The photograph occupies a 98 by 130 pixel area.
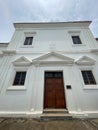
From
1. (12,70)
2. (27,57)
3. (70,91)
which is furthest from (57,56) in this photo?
(12,70)

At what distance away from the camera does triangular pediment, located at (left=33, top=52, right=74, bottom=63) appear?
7470 mm

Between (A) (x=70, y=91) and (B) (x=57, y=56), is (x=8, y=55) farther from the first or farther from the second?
(A) (x=70, y=91)

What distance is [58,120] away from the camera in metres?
4.66

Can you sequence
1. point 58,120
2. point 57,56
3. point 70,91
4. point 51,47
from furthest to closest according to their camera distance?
point 51,47, point 57,56, point 70,91, point 58,120

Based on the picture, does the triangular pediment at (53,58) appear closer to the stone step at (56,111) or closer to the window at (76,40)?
the window at (76,40)

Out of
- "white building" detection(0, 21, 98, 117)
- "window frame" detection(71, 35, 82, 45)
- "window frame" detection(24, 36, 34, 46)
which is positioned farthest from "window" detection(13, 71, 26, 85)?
"window frame" detection(71, 35, 82, 45)

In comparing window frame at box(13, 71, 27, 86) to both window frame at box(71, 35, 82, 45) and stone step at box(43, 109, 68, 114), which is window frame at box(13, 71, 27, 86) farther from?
window frame at box(71, 35, 82, 45)

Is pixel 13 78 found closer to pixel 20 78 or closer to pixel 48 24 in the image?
pixel 20 78

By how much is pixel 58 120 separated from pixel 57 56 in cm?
481

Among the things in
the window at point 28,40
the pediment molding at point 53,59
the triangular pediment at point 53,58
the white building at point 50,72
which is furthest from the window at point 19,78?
the window at point 28,40

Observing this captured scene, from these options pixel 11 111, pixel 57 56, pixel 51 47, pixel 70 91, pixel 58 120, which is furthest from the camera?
pixel 51 47

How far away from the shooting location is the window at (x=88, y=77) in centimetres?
675

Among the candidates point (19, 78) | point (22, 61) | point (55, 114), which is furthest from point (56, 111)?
point (22, 61)

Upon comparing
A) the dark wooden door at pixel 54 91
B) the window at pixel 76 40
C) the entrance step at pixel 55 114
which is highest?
the window at pixel 76 40
